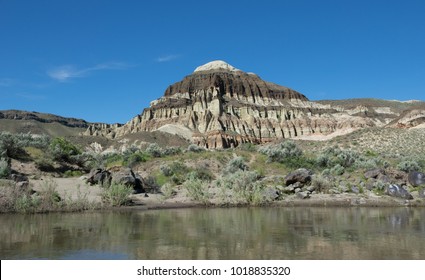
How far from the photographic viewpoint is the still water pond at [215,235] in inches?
378

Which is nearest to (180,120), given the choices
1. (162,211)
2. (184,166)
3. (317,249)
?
(184,166)

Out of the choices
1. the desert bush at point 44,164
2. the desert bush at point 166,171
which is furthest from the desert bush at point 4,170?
the desert bush at point 166,171

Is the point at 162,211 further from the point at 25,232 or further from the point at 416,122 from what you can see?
the point at 416,122

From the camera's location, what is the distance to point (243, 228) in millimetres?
13516

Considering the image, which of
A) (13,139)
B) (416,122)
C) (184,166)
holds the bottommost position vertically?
(184,166)

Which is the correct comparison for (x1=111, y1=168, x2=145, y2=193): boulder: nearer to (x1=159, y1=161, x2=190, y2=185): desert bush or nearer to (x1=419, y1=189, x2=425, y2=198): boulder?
(x1=159, y1=161, x2=190, y2=185): desert bush

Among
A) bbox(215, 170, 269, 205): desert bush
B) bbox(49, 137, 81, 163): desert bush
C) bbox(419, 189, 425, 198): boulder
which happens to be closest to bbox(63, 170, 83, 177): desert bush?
bbox(49, 137, 81, 163): desert bush

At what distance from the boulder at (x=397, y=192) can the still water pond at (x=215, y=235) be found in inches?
198

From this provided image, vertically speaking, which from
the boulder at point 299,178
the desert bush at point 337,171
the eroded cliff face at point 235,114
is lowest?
the boulder at point 299,178

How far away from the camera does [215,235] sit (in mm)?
12086

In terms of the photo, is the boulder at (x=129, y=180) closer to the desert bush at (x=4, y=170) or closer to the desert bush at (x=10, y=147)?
the desert bush at (x=4, y=170)

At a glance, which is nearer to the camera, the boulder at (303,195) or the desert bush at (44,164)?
the boulder at (303,195)

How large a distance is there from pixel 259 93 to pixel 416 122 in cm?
8352
